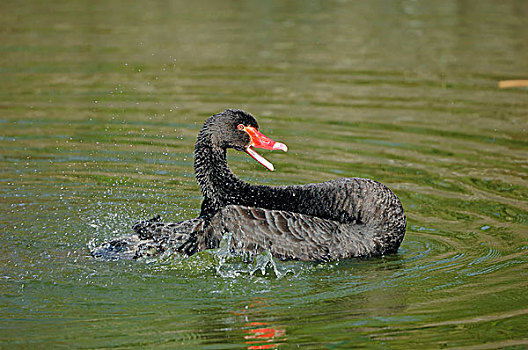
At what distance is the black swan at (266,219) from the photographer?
7.08 m

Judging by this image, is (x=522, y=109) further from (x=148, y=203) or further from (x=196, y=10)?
(x=196, y=10)

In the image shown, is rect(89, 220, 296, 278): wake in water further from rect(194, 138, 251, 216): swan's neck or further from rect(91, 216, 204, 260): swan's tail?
rect(194, 138, 251, 216): swan's neck

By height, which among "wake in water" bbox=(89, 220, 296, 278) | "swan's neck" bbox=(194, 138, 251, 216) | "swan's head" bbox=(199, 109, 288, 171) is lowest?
"wake in water" bbox=(89, 220, 296, 278)

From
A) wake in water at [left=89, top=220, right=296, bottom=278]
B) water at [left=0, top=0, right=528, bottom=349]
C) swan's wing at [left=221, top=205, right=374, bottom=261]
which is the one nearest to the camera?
water at [left=0, top=0, right=528, bottom=349]

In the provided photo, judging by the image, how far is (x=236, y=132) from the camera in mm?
7711

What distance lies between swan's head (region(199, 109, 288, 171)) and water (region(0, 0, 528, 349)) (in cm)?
107

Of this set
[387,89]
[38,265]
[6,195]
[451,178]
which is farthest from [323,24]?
[38,265]

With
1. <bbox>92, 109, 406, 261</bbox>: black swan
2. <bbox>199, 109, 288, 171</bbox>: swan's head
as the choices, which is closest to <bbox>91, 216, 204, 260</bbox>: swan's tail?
<bbox>92, 109, 406, 261</bbox>: black swan

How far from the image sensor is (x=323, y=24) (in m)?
19.0

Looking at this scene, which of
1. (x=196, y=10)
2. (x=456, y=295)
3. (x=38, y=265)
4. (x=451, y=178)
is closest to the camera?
(x=456, y=295)

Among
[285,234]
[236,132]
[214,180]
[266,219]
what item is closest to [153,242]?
[214,180]

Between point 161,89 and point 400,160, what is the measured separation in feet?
15.9

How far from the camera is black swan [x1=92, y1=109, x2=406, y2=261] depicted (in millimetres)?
7082

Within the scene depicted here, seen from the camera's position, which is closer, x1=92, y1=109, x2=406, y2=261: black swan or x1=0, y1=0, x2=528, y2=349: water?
x1=0, y1=0, x2=528, y2=349: water
